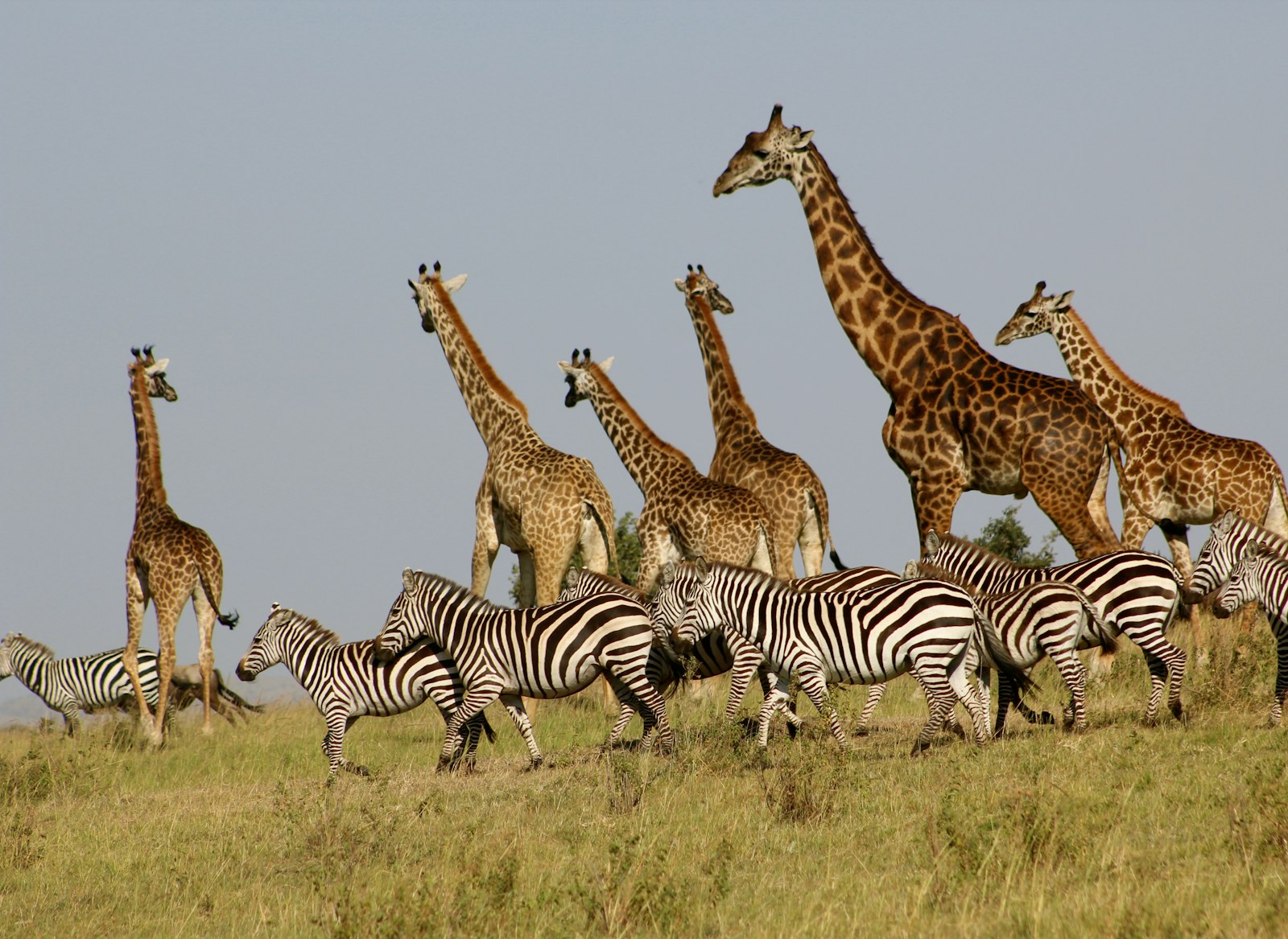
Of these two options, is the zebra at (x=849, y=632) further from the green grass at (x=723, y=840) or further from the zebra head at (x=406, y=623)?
the zebra head at (x=406, y=623)

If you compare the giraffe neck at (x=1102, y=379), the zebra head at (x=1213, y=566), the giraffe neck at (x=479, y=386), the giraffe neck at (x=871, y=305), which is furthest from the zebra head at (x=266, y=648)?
the giraffe neck at (x=1102, y=379)

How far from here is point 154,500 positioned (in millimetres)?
16750

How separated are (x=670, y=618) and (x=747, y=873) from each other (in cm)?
373

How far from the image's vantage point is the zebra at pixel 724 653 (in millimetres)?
9844

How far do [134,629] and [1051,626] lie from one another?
1068cm

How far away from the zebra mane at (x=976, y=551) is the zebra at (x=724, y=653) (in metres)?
1.14

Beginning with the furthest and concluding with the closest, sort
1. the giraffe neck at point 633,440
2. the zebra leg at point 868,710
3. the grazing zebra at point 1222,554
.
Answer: the giraffe neck at point 633,440
the zebra leg at point 868,710
the grazing zebra at point 1222,554

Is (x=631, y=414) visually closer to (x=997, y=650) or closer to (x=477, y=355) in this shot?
(x=477, y=355)

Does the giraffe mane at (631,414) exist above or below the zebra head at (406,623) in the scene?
above

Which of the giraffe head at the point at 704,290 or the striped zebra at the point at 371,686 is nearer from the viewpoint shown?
the striped zebra at the point at 371,686

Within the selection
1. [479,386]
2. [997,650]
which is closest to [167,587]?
[479,386]

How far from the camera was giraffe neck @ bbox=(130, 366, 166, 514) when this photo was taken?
16.9 m

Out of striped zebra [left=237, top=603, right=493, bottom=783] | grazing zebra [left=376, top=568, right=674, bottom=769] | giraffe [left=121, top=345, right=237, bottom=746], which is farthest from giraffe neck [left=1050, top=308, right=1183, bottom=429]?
giraffe [left=121, top=345, right=237, bottom=746]

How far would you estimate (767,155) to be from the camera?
42.9ft
